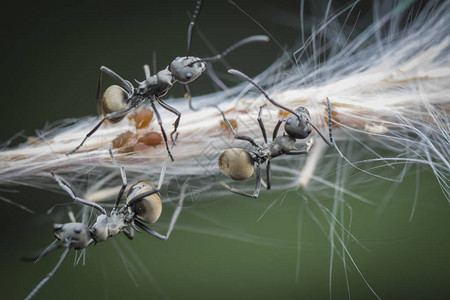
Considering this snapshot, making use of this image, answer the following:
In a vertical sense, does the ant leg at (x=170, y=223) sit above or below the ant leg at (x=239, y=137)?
below

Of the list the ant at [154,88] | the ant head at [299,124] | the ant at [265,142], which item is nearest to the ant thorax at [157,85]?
the ant at [154,88]

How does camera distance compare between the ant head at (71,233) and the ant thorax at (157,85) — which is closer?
the ant head at (71,233)

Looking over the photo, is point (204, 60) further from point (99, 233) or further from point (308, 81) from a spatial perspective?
point (99, 233)

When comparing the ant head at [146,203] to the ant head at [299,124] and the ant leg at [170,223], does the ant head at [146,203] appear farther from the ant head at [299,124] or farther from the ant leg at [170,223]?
the ant head at [299,124]

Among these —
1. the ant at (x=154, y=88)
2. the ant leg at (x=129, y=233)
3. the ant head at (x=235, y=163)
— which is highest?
the ant at (x=154, y=88)

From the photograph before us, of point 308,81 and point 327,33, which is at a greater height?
point 327,33

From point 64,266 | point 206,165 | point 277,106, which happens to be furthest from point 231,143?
point 64,266

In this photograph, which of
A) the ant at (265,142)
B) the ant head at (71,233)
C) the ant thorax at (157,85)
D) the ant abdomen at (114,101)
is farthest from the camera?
the ant thorax at (157,85)
